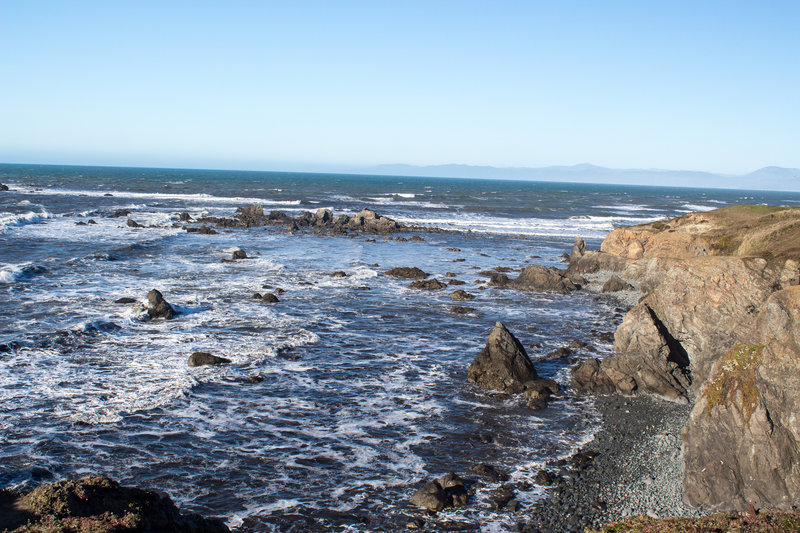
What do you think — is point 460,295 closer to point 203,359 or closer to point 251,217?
point 203,359

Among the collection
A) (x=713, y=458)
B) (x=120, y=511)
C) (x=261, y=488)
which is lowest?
(x=261, y=488)

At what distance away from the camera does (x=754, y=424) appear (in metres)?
11.5

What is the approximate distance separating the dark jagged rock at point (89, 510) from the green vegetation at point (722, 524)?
20.2 feet

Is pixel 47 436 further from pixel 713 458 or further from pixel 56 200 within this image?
pixel 56 200

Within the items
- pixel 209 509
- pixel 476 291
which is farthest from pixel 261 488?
pixel 476 291

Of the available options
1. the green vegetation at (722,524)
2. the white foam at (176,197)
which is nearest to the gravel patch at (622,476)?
the green vegetation at (722,524)

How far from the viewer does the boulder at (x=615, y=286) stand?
34.8 m

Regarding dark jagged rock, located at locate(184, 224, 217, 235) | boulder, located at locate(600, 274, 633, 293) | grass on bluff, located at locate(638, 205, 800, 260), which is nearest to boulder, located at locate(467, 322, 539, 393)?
grass on bluff, located at locate(638, 205, 800, 260)

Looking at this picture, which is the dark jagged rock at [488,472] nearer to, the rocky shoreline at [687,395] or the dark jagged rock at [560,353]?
the rocky shoreline at [687,395]

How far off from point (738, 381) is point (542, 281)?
23406 millimetres

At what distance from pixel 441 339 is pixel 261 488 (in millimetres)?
12448

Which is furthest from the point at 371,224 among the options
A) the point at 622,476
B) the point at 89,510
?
the point at 89,510

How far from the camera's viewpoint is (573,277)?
37031 mm

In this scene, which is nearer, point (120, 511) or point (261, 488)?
point (120, 511)
